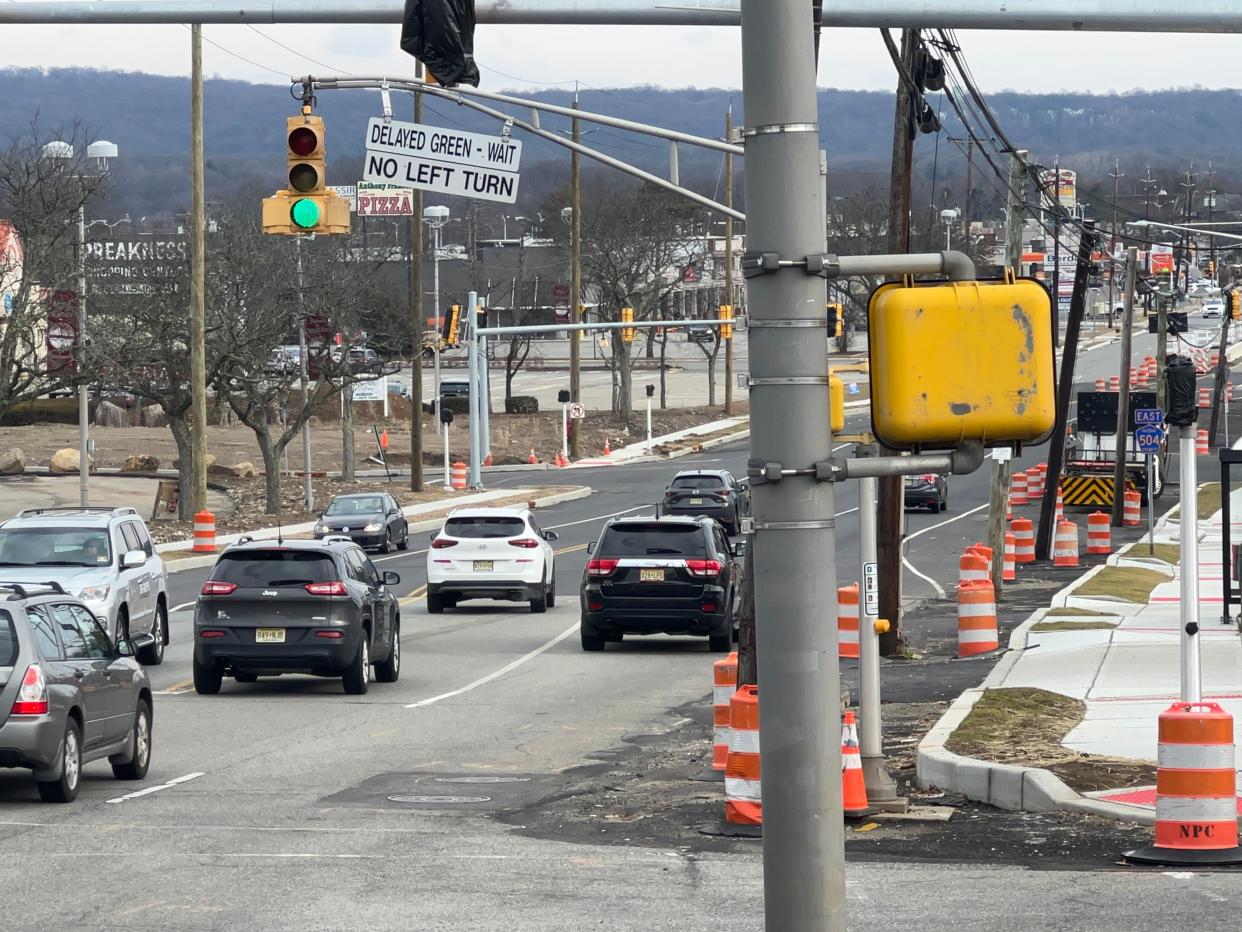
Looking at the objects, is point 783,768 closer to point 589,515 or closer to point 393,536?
point 393,536

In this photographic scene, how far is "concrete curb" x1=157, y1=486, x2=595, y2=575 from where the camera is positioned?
4203 centimetres

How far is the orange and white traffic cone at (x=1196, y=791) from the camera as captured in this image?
440 inches

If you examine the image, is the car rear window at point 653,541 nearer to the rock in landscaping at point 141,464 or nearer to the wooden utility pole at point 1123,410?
the wooden utility pole at point 1123,410

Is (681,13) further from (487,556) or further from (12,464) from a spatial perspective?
(12,464)

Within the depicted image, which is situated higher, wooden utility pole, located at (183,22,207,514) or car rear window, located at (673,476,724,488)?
wooden utility pole, located at (183,22,207,514)

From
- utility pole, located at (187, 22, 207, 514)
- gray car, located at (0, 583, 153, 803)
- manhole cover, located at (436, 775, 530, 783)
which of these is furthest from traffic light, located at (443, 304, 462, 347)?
manhole cover, located at (436, 775, 530, 783)

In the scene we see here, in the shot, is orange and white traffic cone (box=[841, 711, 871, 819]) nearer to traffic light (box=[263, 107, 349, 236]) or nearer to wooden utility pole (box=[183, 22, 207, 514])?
traffic light (box=[263, 107, 349, 236])

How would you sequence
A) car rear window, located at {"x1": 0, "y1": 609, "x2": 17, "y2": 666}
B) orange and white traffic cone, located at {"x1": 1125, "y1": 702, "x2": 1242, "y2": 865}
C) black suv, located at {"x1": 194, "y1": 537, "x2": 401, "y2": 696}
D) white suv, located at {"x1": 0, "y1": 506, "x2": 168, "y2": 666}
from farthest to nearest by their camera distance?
white suv, located at {"x1": 0, "y1": 506, "x2": 168, "y2": 666}
black suv, located at {"x1": 194, "y1": 537, "x2": 401, "y2": 696}
car rear window, located at {"x1": 0, "y1": 609, "x2": 17, "y2": 666}
orange and white traffic cone, located at {"x1": 1125, "y1": 702, "x2": 1242, "y2": 865}

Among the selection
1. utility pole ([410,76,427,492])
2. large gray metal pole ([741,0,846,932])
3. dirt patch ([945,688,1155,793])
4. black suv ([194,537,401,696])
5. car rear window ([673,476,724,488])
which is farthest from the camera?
utility pole ([410,76,427,492])

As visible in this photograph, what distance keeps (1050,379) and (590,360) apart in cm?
14436

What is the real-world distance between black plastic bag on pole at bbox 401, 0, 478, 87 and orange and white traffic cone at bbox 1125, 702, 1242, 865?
5.34 meters

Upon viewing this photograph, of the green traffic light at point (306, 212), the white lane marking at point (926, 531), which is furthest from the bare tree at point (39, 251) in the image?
the green traffic light at point (306, 212)

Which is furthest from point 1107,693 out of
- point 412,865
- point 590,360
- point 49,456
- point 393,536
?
point 590,360

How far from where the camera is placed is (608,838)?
1258 centimetres
